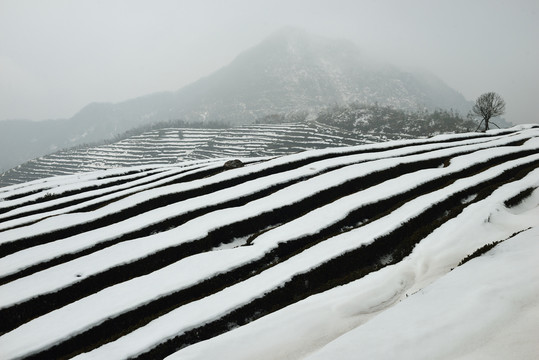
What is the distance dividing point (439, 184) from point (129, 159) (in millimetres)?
106759

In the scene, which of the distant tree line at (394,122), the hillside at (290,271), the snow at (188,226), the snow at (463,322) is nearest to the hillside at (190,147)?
the distant tree line at (394,122)

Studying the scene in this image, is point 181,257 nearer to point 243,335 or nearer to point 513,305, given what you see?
point 243,335

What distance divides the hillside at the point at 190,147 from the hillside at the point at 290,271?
65178 millimetres

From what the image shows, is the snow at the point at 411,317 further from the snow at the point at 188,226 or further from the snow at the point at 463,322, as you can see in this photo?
the snow at the point at 188,226

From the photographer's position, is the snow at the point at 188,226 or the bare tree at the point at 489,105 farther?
the bare tree at the point at 489,105

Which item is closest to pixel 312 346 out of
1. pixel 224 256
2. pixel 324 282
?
pixel 324 282

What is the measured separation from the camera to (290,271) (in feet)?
32.9

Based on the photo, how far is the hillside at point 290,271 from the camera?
591cm

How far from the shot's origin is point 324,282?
33.3 feet

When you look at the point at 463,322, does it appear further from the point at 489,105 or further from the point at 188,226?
the point at 489,105

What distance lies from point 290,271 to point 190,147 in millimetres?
101228

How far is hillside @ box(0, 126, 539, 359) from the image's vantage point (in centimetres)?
591

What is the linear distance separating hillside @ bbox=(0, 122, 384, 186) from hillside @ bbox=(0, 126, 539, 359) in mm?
65178

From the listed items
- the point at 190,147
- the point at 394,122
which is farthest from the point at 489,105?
the point at 190,147
